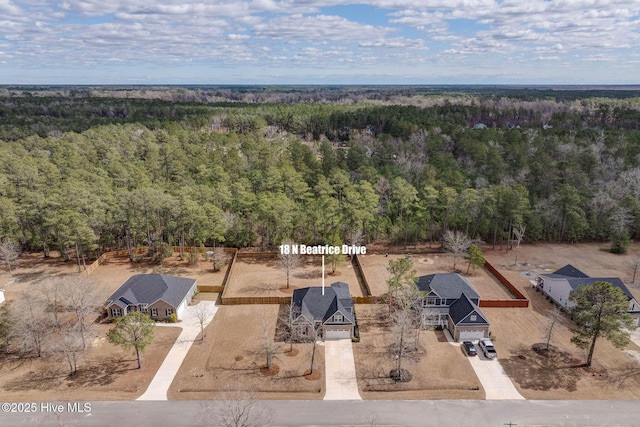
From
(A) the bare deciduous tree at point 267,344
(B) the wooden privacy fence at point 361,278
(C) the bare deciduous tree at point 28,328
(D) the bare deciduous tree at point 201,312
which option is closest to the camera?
(A) the bare deciduous tree at point 267,344

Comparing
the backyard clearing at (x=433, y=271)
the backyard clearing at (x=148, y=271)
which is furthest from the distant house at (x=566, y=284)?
the backyard clearing at (x=148, y=271)

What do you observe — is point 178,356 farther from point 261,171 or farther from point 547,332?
point 261,171

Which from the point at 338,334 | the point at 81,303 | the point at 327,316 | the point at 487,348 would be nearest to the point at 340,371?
the point at 338,334

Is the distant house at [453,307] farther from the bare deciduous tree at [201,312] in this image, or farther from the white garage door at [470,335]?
the bare deciduous tree at [201,312]

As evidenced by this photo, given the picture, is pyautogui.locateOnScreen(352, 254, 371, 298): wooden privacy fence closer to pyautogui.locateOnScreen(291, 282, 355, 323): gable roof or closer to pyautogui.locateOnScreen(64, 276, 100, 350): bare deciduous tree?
pyautogui.locateOnScreen(291, 282, 355, 323): gable roof

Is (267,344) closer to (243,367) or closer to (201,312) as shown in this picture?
(243,367)

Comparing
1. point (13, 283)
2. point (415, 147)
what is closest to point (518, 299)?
point (415, 147)
